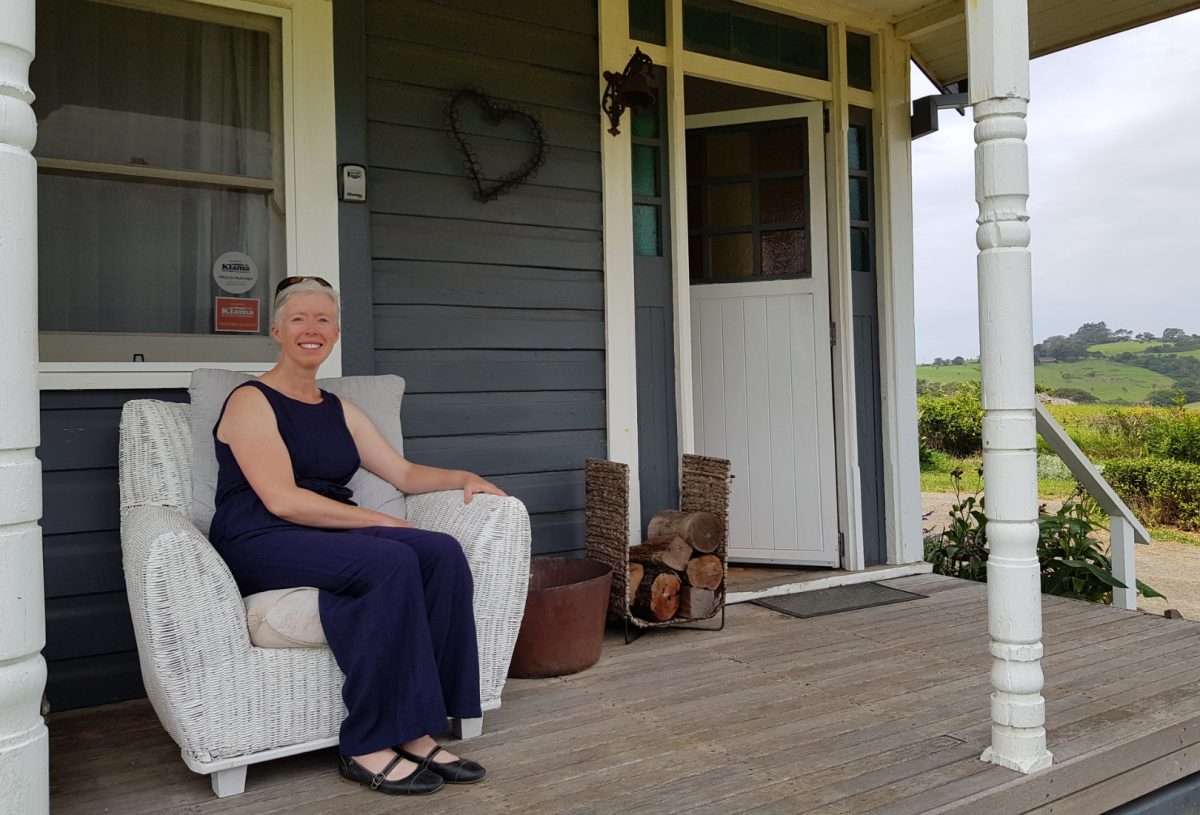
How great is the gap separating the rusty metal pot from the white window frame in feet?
3.28

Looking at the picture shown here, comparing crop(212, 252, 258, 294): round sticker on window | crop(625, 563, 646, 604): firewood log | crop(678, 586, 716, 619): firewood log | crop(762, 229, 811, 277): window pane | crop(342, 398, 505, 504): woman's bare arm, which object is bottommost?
crop(678, 586, 716, 619): firewood log

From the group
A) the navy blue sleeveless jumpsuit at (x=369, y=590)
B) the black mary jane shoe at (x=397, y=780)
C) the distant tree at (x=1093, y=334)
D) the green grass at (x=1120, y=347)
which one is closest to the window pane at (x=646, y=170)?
the navy blue sleeveless jumpsuit at (x=369, y=590)

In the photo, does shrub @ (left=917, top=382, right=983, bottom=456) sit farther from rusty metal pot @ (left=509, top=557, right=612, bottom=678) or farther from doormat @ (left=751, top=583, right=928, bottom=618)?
rusty metal pot @ (left=509, top=557, right=612, bottom=678)

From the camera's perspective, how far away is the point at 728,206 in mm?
4188

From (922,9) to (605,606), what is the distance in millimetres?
3004

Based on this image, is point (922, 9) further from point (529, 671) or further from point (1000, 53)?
point (529, 671)

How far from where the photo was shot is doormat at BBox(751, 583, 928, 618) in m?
3.47

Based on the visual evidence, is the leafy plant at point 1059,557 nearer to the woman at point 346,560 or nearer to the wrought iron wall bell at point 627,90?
the wrought iron wall bell at point 627,90

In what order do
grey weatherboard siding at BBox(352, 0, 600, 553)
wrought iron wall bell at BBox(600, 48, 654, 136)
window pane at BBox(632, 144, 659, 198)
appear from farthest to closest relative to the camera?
window pane at BBox(632, 144, 659, 198) → wrought iron wall bell at BBox(600, 48, 654, 136) → grey weatherboard siding at BBox(352, 0, 600, 553)

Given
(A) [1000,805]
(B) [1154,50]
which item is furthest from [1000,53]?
(B) [1154,50]

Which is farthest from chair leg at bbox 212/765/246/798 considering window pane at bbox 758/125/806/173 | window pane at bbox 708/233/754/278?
window pane at bbox 758/125/806/173

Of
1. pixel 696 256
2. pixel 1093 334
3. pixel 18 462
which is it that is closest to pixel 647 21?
pixel 696 256

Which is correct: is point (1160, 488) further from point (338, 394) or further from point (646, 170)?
point (338, 394)

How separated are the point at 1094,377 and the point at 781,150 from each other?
33.9 feet
